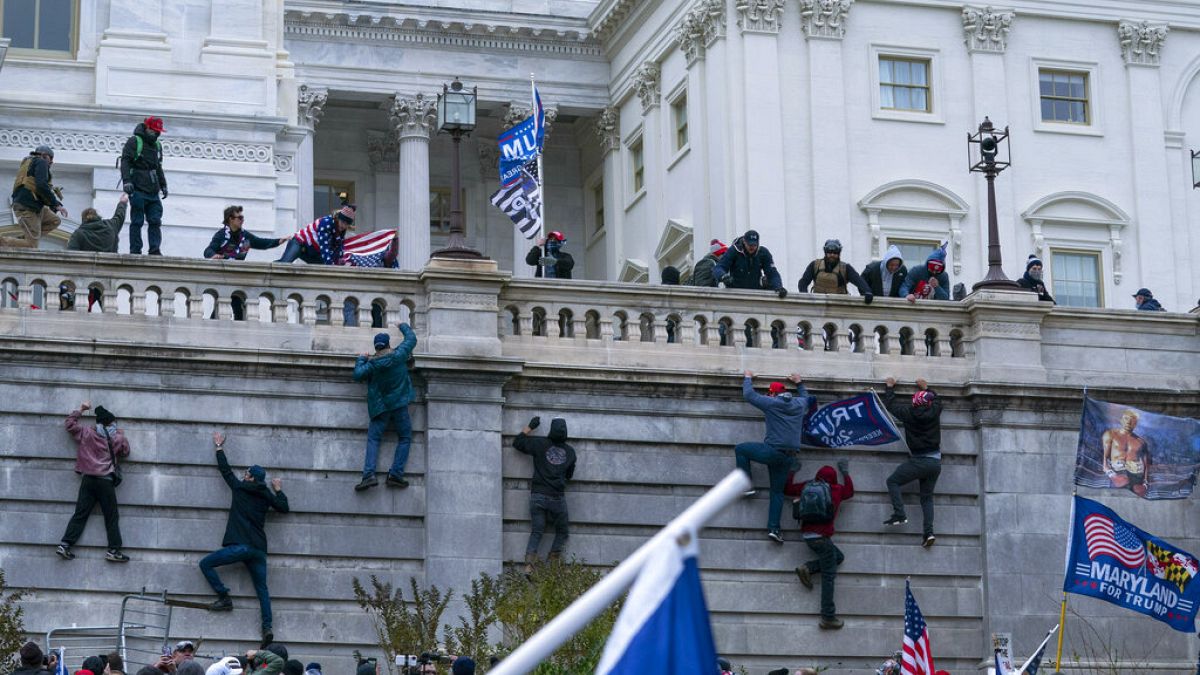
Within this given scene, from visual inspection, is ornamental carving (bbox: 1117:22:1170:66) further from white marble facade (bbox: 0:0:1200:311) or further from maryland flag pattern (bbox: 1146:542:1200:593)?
maryland flag pattern (bbox: 1146:542:1200:593)

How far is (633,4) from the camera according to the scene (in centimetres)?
5688

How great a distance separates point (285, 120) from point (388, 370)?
573 inches

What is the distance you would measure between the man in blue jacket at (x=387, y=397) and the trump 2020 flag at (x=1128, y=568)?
25.4 ft

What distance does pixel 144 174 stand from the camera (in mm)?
29859

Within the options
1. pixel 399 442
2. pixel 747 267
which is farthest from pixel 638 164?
pixel 399 442

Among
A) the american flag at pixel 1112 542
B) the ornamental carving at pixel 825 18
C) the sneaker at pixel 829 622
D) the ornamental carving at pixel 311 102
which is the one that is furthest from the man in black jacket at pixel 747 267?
the ornamental carving at pixel 311 102

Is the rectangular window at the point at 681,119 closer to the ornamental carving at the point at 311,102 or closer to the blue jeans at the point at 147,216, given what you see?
the ornamental carving at the point at 311,102

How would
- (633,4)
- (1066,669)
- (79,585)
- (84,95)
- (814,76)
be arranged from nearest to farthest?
(79,585), (1066,669), (84,95), (814,76), (633,4)

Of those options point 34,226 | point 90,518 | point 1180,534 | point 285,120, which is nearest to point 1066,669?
point 1180,534

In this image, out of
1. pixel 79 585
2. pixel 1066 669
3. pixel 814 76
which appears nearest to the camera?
pixel 79 585

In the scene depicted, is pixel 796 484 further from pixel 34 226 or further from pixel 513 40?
pixel 513 40

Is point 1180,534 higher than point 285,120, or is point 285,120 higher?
point 285,120

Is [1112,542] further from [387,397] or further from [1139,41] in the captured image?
[1139,41]

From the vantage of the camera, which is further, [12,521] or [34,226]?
[34,226]
